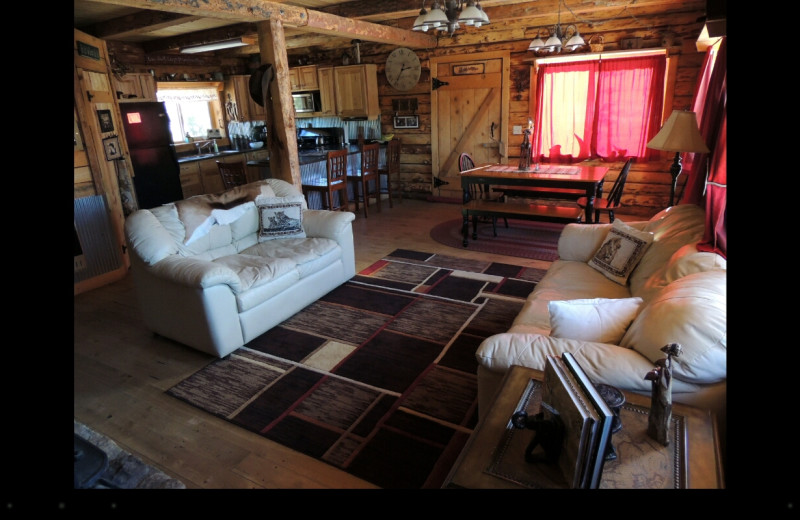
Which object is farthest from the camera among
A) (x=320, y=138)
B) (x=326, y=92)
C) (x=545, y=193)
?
(x=320, y=138)

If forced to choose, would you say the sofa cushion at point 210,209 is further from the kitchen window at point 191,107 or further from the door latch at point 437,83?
the kitchen window at point 191,107

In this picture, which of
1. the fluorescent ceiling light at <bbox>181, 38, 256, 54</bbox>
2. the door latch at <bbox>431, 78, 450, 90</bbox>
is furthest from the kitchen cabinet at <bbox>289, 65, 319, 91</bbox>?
the door latch at <bbox>431, 78, 450, 90</bbox>

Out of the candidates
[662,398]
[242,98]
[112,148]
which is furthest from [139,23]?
[662,398]

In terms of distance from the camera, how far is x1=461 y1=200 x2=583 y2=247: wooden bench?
15.1 feet

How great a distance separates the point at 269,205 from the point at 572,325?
2.82 metres

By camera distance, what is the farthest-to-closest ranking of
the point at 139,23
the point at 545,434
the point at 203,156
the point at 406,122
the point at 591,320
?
the point at 406,122 < the point at 203,156 < the point at 139,23 < the point at 591,320 < the point at 545,434

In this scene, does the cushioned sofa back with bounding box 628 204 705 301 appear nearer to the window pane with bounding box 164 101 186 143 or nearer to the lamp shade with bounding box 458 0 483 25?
the lamp shade with bounding box 458 0 483 25

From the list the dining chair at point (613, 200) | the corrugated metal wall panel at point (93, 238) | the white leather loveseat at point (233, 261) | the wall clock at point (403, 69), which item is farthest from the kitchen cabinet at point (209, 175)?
the dining chair at point (613, 200)

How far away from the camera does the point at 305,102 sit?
773cm

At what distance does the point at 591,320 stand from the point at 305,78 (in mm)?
7067

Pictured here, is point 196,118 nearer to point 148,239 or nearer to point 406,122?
point 406,122

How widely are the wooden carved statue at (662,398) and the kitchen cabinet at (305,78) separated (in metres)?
7.38

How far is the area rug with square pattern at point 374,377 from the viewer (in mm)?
2143

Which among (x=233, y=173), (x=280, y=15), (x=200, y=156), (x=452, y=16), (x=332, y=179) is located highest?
(x=280, y=15)
